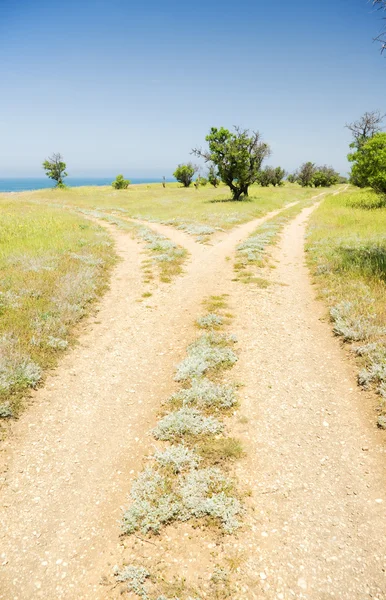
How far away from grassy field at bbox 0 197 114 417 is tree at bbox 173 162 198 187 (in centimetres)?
8512

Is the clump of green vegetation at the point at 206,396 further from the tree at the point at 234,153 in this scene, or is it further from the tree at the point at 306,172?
the tree at the point at 306,172

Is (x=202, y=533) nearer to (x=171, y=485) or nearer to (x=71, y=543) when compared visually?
(x=171, y=485)

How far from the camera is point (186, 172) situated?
3912 inches

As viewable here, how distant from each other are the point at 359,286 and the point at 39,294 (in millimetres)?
12710

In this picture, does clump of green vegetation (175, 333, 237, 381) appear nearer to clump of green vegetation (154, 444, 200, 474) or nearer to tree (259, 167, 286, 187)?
clump of green vegetation (154, 444, 200, 474)

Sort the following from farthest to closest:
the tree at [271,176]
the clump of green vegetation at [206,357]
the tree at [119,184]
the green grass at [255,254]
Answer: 1. the tree at [271,176]
2. the tree at [119,184]
3. the green grass at [255,254]
4. the clump of green vegetation at [206,357]

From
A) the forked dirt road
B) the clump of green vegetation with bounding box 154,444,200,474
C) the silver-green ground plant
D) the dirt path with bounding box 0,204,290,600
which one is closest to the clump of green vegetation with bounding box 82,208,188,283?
the dirt path with bounding box 0,204,290,600

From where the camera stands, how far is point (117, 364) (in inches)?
343

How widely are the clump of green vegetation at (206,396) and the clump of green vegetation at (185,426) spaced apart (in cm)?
38

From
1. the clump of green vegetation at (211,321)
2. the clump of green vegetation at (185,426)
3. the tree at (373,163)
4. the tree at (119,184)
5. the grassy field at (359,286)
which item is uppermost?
the tree at (119,184)

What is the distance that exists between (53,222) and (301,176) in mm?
113964

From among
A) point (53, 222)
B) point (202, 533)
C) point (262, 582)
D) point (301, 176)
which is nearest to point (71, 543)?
point (202, 533)

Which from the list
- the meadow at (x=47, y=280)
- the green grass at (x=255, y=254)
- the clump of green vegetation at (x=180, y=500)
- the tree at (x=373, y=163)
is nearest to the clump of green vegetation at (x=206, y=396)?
the clump of green vegetation at (x=180, y=500)

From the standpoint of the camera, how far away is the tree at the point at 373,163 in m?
30.2
